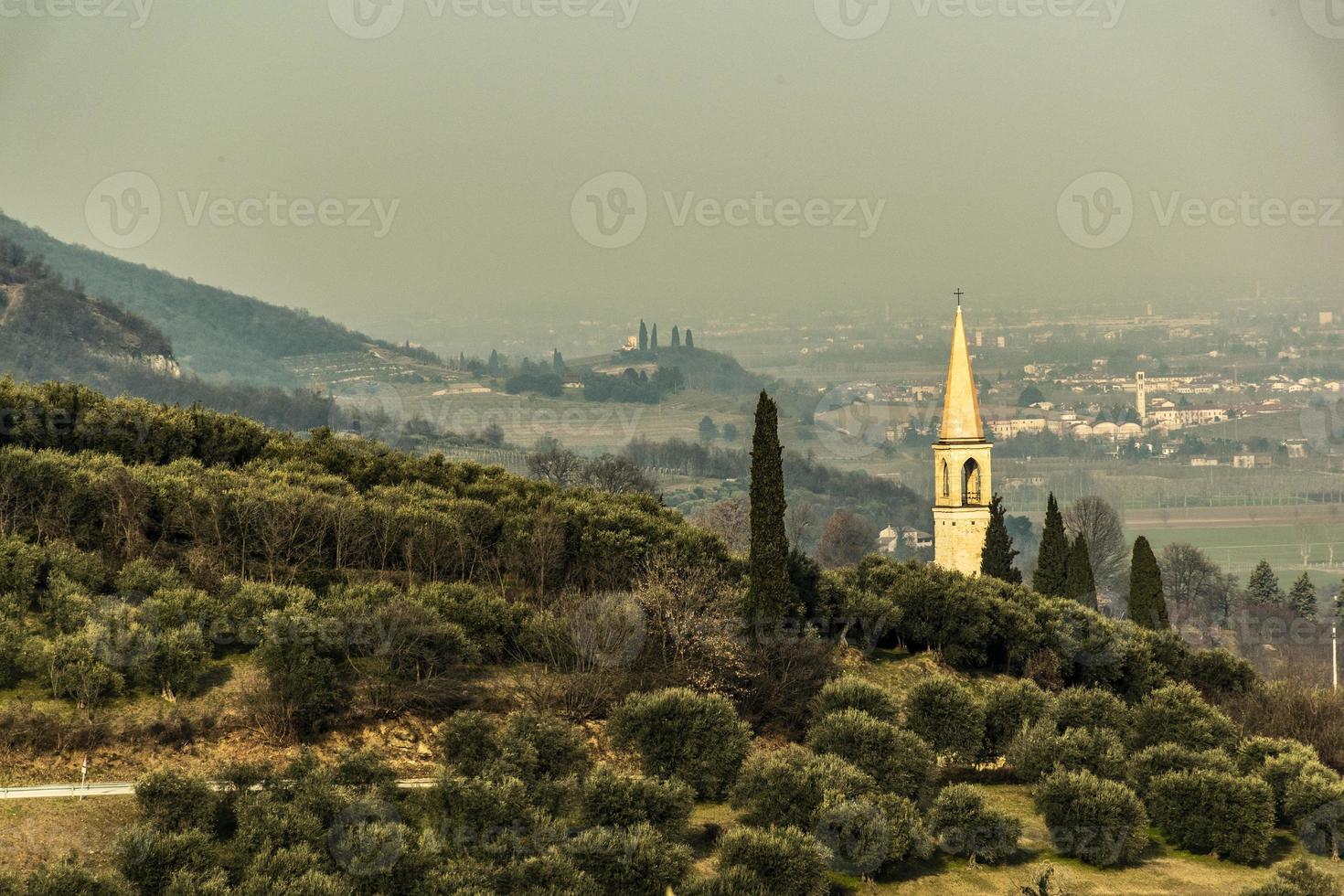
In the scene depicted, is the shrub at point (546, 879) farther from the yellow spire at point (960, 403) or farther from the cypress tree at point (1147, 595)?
the yellow spire at point (960, 403)

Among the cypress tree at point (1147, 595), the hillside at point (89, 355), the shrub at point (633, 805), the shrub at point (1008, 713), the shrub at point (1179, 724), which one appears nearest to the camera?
the shrub at point (633, 805)

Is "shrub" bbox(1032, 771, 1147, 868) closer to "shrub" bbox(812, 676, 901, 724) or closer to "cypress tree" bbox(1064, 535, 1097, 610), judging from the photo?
"shrub" bbox(812, 676, 901, 724)

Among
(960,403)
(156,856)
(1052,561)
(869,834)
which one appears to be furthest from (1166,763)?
(960,403)

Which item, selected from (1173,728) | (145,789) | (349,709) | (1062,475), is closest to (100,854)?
(145,789)

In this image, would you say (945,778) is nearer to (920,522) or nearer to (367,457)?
(367,457)

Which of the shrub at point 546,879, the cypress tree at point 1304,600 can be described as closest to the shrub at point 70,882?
the shrub at point 546,879

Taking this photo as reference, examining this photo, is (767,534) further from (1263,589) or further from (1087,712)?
(1263,589)
